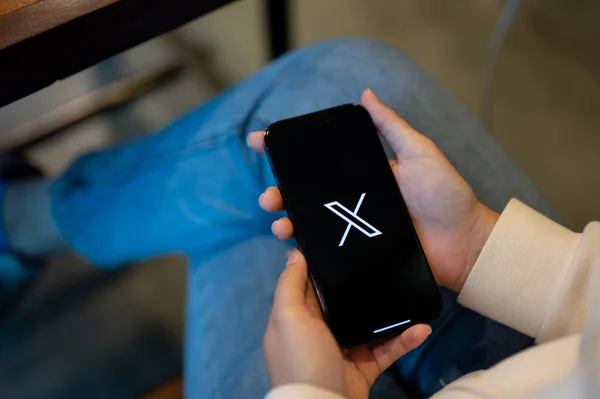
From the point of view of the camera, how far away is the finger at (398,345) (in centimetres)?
44

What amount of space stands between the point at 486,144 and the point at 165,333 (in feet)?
1.79

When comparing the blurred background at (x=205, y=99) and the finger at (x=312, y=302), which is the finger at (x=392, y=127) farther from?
the blurred background at (x=205, y=99)

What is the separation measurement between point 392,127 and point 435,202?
7cm

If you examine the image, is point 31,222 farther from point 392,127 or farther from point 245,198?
point 392,127

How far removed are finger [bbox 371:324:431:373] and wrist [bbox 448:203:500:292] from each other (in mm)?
84

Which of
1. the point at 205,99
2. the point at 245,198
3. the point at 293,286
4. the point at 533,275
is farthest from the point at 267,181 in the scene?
the point at 205,99

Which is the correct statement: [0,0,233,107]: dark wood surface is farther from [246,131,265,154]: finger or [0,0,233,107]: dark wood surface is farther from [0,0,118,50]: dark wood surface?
[246,131,265,154]: finger

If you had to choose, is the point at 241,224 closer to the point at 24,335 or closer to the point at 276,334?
the point at 276,334

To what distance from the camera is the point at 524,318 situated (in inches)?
18.8

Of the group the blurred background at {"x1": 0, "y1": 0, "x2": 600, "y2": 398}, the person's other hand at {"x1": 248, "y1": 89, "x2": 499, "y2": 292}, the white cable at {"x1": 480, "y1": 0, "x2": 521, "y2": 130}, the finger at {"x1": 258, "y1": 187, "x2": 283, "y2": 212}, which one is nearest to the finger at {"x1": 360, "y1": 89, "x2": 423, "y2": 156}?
the person's other hand at {"x1": 248, "y1": 89, "x2": 499, "y2": 292}

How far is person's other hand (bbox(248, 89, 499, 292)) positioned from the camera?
483 mm

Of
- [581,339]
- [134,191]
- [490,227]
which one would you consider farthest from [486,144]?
[134,191]

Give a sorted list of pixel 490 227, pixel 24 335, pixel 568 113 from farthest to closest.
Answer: pixel 568 113, pixel 24 335, pixel 490 227

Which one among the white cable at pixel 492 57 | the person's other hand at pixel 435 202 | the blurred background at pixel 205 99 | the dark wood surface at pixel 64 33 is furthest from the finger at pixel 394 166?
the white cable at pixel 492 57
